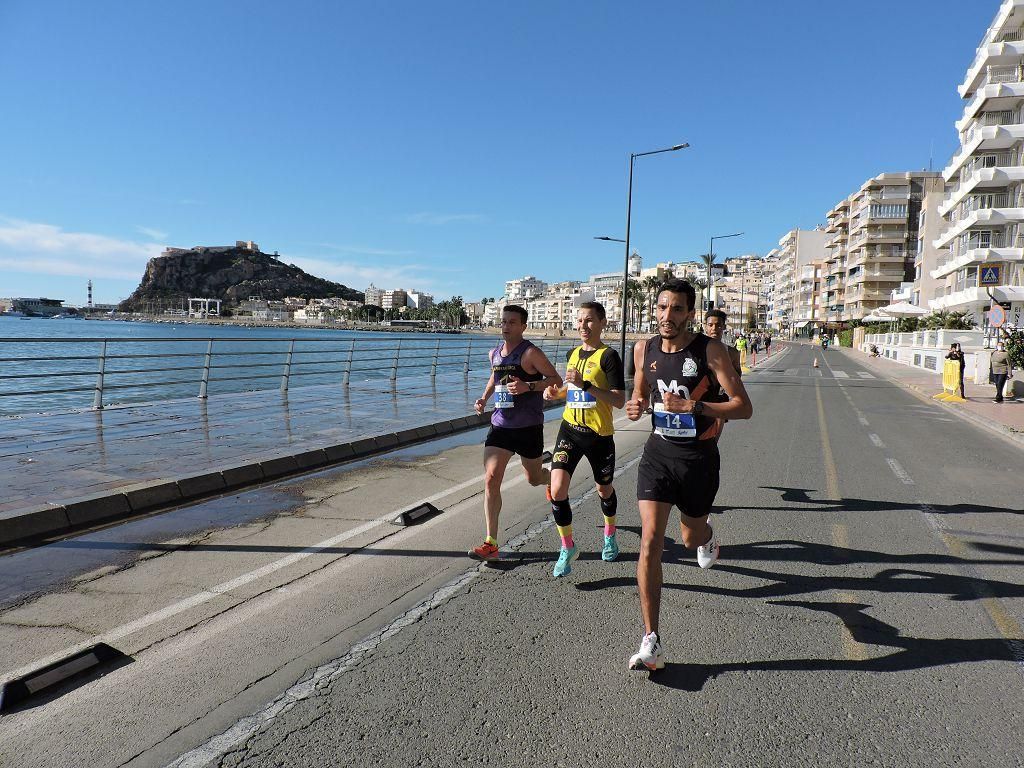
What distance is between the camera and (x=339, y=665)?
3260 millimetres

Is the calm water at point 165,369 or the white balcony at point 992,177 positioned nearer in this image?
the calm water at point 165,369

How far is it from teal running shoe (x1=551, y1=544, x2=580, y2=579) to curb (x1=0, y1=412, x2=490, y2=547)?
392 centimetres

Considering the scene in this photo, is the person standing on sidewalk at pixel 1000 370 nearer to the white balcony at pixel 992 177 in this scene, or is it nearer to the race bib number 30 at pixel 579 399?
the race bib number 30 at pixel 579 399

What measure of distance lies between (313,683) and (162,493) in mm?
4056

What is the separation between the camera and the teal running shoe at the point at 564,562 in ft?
14.8

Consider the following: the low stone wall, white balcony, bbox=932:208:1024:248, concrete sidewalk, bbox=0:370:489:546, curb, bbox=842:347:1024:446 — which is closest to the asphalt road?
concrete sidewalk, bbox=0:370:489:546

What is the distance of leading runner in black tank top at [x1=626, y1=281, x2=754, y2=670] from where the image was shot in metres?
3.31

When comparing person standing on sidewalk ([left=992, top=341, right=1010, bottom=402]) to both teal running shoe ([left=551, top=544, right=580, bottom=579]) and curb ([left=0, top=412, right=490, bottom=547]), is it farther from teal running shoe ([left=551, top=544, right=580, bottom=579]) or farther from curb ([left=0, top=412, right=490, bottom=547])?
teal running shoe ([left=551, top=544, right=580, bottom=579])

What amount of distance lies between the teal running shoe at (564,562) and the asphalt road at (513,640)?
99 millimetres

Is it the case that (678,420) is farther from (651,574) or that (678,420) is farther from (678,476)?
(651,574)

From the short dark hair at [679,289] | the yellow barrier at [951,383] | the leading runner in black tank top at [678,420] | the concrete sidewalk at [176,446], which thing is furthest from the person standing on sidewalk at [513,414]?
the yellow barrier at [951,383]

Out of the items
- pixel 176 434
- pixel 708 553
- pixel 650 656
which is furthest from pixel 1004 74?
pixel 650 656

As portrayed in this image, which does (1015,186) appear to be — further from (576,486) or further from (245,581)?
(245,581)

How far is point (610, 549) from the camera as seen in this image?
4.86m
